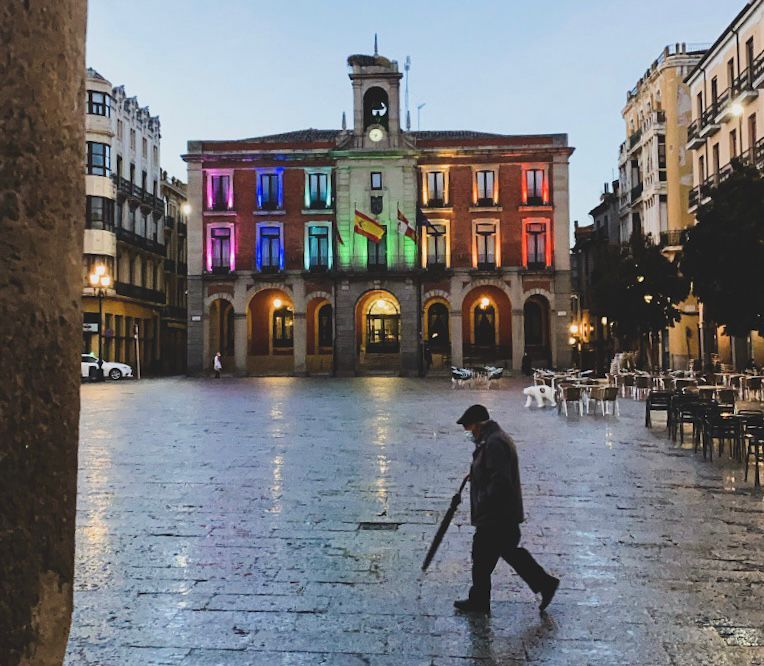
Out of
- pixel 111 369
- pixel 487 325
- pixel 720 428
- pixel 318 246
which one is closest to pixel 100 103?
pixel 318 246

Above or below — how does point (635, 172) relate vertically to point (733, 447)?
above

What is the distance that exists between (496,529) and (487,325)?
4296cm

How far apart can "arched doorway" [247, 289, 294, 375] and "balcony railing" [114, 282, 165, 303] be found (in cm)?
811

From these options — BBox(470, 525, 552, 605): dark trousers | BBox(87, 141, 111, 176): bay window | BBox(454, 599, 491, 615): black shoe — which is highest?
BBox(87, 141, 111, 176): bay window

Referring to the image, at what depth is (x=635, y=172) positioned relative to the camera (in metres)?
51.3

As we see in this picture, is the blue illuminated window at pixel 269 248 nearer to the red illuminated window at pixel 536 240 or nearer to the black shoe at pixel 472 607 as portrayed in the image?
the red illuminated window at pixel 536 240

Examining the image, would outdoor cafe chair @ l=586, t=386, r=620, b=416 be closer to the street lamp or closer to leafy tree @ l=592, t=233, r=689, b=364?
leafy tree @ l=592, t=233, r=689, b=364

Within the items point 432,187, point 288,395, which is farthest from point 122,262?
point 288,395

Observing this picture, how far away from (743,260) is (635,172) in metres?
39.4

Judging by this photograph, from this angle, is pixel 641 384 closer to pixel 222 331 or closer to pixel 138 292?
pixel 222 331

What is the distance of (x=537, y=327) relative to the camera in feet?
158

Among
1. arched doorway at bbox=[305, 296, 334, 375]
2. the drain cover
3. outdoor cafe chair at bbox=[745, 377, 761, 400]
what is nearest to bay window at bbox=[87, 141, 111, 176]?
arched doorway at bbox=[305, 296, 334, 375]

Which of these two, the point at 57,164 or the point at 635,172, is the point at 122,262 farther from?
the point at 57,164

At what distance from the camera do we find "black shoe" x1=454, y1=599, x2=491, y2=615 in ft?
16.0
